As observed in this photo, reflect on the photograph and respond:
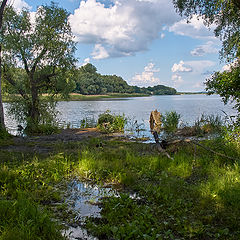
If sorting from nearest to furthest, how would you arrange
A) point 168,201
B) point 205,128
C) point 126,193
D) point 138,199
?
point 168,201 → point 138,199 → point 126,193 → point 205,128

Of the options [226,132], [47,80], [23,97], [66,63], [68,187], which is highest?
[66,63]

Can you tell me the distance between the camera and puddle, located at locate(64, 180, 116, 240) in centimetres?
415

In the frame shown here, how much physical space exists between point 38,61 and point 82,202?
16.7 metres

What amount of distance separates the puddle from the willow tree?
514 inches

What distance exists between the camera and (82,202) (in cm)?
550

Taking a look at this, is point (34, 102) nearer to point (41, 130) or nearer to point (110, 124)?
point (41, 130)

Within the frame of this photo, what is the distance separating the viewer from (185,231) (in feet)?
13.3

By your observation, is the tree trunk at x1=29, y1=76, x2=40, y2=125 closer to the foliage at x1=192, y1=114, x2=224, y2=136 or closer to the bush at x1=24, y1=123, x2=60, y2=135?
the bush at x1=24, y1=123, x2=60, y2=135

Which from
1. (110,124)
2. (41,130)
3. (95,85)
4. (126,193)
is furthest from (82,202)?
(95,85)

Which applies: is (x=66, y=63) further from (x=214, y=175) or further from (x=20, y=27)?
(x=214, y=175)

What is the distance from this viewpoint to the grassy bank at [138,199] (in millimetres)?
4016

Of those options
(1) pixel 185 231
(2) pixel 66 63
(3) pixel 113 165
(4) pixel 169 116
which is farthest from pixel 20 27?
(1) pixel 185 231

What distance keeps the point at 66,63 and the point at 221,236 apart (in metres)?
19.0

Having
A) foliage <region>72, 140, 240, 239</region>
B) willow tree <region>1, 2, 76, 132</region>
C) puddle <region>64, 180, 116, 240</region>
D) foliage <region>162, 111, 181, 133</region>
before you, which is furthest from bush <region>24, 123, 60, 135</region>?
puddle <region>64, 180, 116, 240</region>
